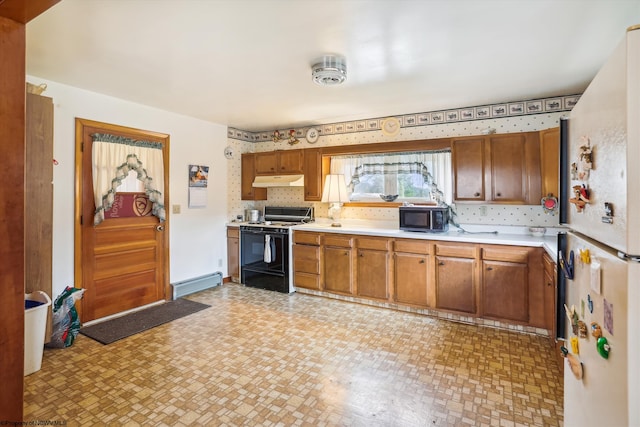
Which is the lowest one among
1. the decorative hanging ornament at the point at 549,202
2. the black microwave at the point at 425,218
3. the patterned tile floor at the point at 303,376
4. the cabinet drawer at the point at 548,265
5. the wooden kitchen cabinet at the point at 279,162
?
the patterned tile floor at the point at 303,376

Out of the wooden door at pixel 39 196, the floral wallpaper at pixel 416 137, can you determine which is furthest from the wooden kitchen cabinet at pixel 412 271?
the wooden door at pixel 39 196

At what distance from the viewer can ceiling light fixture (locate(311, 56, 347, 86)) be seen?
2.56 meters

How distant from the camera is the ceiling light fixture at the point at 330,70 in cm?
256

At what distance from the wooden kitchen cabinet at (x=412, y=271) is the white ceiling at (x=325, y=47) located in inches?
65.1

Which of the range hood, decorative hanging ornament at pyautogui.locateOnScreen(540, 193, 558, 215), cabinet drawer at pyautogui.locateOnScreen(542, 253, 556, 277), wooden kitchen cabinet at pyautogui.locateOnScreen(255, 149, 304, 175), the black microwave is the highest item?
wooden kitchen cabinet at pyautogui.locateOnScreen(255, 149, 304, 175)

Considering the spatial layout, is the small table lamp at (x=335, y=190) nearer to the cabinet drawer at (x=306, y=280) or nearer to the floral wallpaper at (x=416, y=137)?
the floral wallpaper at (x=416, y=137)

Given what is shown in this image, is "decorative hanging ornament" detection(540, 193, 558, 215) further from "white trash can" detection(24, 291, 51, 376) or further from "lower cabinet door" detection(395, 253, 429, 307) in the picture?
"white trash can" detection(24, 291, 51, 376)

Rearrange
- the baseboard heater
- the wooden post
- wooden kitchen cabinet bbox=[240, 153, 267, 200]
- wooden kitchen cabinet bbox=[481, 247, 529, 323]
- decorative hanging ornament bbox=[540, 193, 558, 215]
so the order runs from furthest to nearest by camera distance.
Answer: wooden kitchen cabinet bbox=[240, 153, 267, 200] < the baseboard heater < decorative hanging ornament bbox=[540, 193, 558, 215] < wooden kitchen cabinet bbox=[481, 247, 529, 323] < the wooden post

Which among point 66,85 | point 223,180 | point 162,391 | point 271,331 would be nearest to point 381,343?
point 271,331

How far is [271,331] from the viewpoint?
3.24m

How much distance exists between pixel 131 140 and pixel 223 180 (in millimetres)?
1465

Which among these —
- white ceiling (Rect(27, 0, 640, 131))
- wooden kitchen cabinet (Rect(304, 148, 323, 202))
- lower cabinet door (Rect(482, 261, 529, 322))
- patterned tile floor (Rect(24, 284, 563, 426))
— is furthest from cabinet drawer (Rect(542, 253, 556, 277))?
wooden kitchen cabinet (Rect(304, 148, 323, 202))

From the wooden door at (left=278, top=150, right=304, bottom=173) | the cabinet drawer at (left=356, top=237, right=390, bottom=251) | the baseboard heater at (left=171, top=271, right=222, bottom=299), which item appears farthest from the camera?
the wooden door at (left=278, top=150, right=304, bottom=173)

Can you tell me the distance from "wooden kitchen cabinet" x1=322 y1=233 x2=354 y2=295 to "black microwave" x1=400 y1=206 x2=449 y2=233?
71 cm
